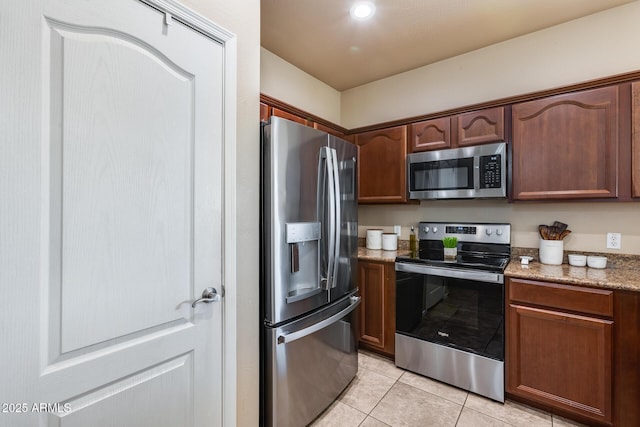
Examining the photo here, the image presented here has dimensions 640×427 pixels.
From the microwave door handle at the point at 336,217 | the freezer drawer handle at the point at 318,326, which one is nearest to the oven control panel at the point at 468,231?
the freezer drawer handle at the point at 318,326

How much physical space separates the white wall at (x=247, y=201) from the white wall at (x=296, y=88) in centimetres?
117

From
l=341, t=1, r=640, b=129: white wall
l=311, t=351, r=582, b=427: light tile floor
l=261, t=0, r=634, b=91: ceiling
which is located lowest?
l=311, t=351, r=582, b=427: light tile floor

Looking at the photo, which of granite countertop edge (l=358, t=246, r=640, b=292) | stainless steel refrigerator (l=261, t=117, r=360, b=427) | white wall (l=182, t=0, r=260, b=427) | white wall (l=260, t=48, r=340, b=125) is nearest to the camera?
white wall (l=182, t=0, r=260, b=427)

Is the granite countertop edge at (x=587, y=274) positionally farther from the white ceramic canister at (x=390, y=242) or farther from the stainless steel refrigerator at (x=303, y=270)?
the stainless steel refrigerator at (x=303, y=270)

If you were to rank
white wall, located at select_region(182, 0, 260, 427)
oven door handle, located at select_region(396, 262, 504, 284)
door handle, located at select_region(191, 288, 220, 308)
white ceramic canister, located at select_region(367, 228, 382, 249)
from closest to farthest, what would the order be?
door handle, located at select_region(191, 288, 220, 308)
white wall, located at select_region(182, 0, 260, 427)
oven door handle, located at select_region(396, 262, 504, 284)
white ceramic canister, located at select_region(367, 228, 382, 249)

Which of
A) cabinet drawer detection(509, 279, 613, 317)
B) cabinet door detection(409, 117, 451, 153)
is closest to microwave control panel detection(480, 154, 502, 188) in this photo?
cabinet door detection(409, 117, 451, 153)

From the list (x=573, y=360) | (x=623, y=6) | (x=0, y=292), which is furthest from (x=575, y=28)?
(x=0, y=292)

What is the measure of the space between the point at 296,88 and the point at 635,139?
2.60m

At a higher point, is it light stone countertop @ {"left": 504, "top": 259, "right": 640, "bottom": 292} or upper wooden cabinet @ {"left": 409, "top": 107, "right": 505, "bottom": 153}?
upper wooden cabinet @ {"left": 409, "top": 107, "right": 505, "bottom": 153}

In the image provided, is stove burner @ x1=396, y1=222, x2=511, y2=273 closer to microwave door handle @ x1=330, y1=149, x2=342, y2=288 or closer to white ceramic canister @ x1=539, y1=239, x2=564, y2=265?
white ceramic canister @ x1=539, y1=239, x2=564, y2=265

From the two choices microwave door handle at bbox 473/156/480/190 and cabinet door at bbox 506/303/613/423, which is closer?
cabinet door at bbox 506/303/613/423

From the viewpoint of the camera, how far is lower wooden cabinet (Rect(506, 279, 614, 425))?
1670 millimetres

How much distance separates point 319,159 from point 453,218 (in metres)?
1.63

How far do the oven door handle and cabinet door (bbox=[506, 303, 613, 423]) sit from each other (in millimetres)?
207
